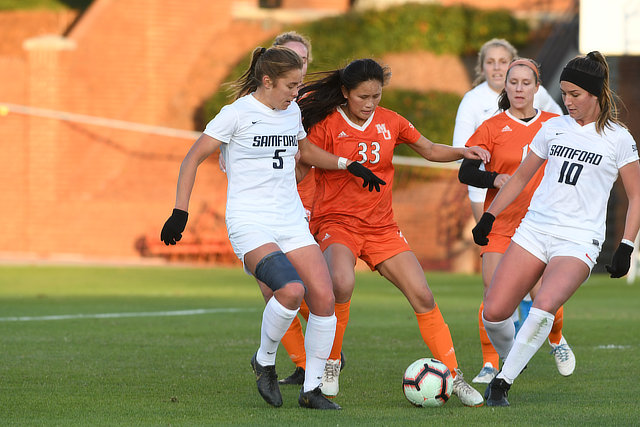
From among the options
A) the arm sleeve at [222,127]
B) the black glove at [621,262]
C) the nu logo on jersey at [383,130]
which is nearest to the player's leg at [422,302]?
the nu logo on jersey at [383,130]

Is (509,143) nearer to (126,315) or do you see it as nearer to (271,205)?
(271,205)

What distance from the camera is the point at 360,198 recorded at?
7113 millimetres

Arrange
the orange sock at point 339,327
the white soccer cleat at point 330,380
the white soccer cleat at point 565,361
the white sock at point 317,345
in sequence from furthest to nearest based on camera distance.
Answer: the white soccer cleat at point 565,361 < the orange sock at point 339,327 < the white soccer cleat at point 330,380 < the white sock at point 317,345

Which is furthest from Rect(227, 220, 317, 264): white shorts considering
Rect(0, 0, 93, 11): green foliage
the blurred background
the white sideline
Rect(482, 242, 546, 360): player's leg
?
Rect(0, 0, 93, 11): green foliage

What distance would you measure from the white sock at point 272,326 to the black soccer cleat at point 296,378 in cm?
117

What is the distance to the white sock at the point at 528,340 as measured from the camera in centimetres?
634

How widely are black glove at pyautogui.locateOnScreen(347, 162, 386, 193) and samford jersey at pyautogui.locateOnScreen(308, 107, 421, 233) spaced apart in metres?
0.31

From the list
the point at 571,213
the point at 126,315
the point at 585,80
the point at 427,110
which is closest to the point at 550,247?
the point at 571,213

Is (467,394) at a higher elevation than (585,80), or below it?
below

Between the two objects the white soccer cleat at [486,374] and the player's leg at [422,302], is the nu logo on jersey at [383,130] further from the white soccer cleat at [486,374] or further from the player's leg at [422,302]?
the white soccer cleat at [486,374]

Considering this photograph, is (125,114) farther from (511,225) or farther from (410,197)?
(511,225)

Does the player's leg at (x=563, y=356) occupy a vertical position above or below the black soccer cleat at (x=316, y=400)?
below

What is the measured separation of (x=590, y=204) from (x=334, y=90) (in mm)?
1809

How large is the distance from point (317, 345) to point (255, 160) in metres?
1.14
